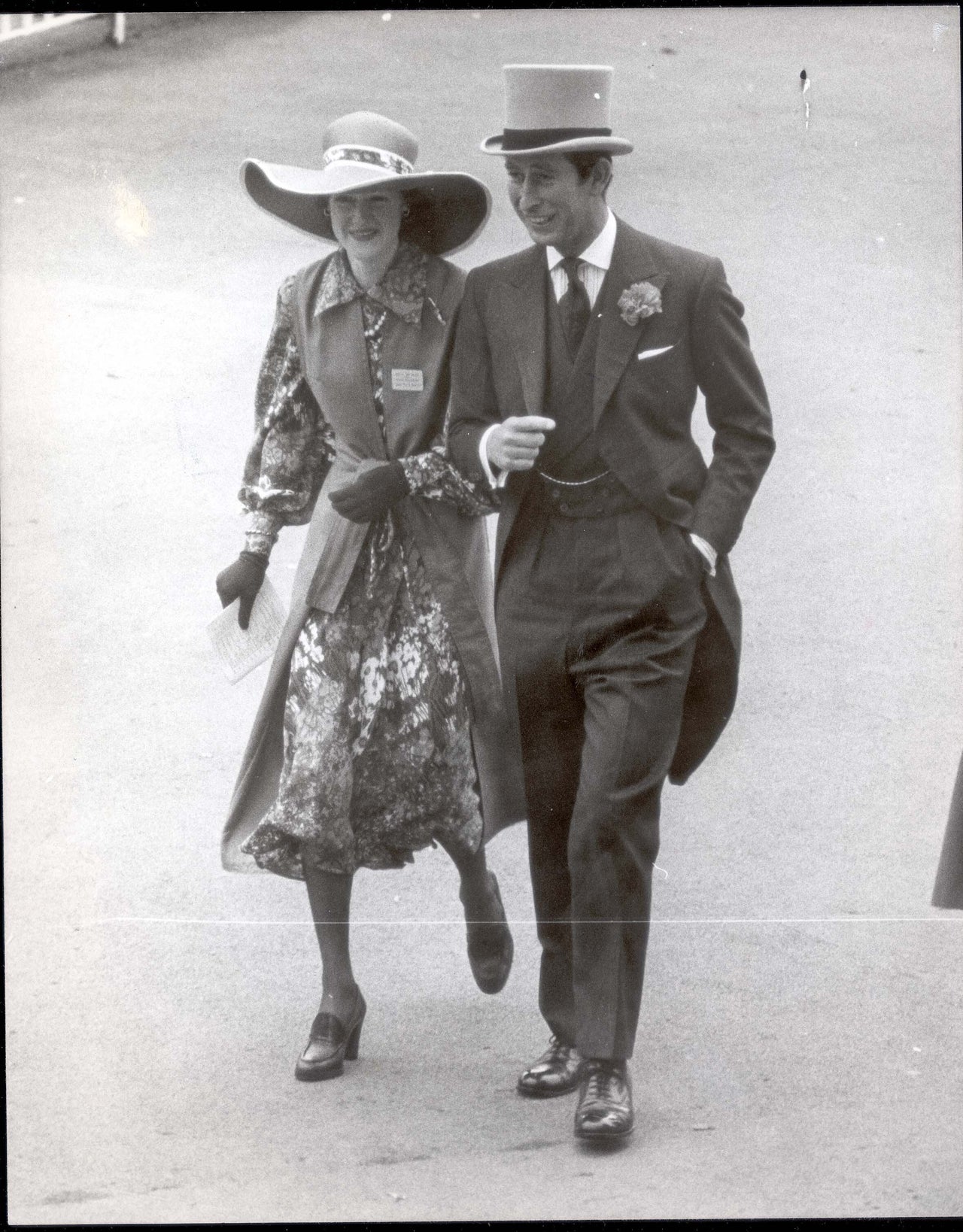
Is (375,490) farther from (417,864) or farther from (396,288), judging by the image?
(417,864)

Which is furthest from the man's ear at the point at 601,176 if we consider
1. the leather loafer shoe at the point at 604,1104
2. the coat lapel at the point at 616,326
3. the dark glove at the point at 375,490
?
the leather loafer shoe at the point at 604,1104

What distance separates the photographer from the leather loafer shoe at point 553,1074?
476cm

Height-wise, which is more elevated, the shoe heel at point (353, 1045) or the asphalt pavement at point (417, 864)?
the asphalt pavement at point (417, 864)

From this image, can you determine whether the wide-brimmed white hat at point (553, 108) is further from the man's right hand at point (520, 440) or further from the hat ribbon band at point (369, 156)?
the man's right hand at point (520, 440)

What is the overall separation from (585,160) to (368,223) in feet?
1.65

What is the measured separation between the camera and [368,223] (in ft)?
15.1

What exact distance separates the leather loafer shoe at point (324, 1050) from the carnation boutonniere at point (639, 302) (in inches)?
66.4

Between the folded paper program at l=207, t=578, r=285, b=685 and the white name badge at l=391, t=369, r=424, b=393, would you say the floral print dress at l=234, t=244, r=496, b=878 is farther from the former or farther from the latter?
the white name badge at l=391, t=369, r=424, b=393

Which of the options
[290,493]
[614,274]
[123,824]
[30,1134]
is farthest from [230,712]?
[614,274]

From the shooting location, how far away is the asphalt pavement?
465cm

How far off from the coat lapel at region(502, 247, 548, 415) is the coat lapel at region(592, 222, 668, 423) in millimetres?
122

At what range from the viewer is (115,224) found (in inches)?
192

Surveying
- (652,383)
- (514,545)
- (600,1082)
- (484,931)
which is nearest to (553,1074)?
(600,1082)

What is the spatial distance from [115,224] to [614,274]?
1.20 metres
